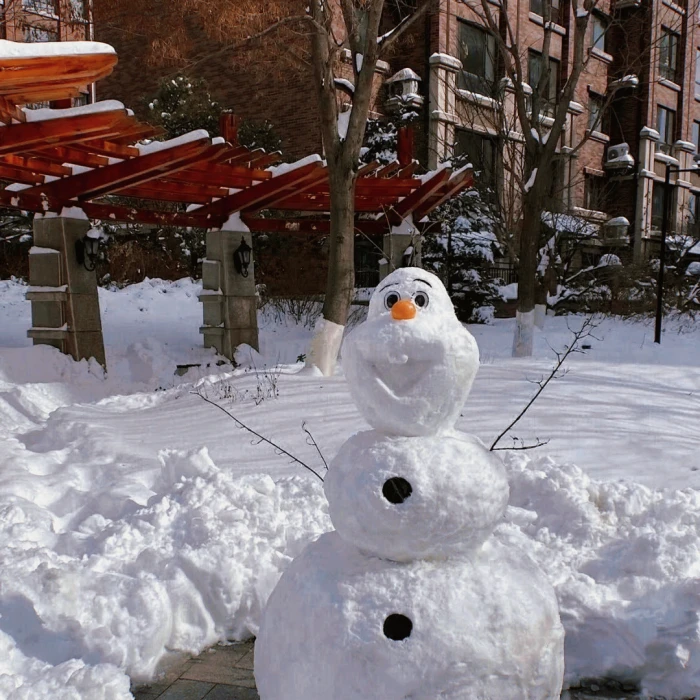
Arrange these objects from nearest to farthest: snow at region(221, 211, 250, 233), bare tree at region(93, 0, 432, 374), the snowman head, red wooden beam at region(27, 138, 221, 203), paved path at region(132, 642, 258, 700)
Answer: the snowman head
paved path at region(132, 642, 258, 700)
red wooden beam at region(27, 138, 221, 203)
bare tree at region(93, 0, 432, 374)
snow at region(221, 211, 250, 233)

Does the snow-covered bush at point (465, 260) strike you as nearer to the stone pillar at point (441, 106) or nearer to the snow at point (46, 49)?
the stone pillar at point (441, 106)

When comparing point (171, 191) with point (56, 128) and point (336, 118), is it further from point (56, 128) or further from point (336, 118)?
point (56, 128)

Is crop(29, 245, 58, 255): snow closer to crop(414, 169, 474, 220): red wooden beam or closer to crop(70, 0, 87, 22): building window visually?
crop(70, 0, 87, 22): building window

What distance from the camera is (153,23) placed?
12.5 metres

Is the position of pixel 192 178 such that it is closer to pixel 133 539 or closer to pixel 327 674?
pixel 133 539

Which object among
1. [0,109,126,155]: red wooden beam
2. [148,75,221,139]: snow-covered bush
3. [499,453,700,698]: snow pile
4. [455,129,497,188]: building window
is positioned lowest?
[499,453,700,698]: snow pile

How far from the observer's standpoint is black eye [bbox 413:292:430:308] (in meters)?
2.64

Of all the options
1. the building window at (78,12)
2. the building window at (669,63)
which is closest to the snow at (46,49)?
the building window at (78,12)

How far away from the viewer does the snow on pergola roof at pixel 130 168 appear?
618 cm

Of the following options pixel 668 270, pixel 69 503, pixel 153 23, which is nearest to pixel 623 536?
pixel 69 503

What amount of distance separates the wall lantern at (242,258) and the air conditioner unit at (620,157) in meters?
19.1

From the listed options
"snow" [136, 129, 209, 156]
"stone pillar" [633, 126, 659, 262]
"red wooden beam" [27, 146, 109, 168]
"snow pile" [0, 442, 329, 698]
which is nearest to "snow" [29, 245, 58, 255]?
"red wooden beam" [27, 146, 109, 168]

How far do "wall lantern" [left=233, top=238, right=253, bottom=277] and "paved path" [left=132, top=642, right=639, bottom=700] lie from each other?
915 cm

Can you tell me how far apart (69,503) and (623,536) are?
12.2 feet
